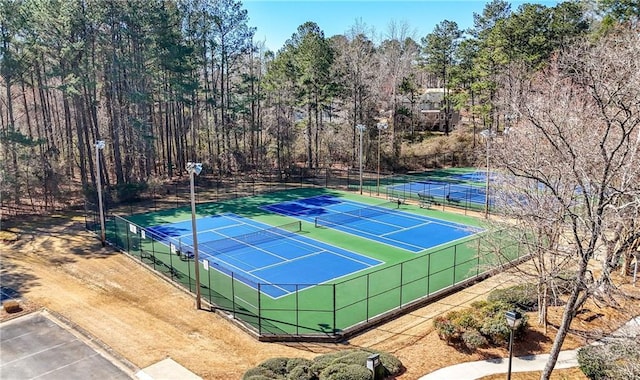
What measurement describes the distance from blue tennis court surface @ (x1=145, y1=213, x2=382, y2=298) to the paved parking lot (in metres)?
6.58

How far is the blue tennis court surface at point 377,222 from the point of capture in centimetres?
2766

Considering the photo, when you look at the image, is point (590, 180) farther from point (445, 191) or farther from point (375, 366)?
point (445, 191)

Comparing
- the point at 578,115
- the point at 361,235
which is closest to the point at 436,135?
the point at 361,235

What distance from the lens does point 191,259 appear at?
927 inches

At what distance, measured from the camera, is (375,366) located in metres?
12.4

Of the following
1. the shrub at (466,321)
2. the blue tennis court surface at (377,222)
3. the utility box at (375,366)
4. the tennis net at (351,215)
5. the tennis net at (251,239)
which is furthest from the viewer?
the tennis net at (351,215)

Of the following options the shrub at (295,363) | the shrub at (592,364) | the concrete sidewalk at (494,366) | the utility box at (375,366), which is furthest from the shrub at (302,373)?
the shrub at (592,364)

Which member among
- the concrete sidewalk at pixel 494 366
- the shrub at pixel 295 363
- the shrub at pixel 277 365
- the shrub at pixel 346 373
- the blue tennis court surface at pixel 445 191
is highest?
the blue tennis court surface at pixel 445 191

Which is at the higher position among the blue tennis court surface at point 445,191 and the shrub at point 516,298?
the blue tennis court surface at point 445,191

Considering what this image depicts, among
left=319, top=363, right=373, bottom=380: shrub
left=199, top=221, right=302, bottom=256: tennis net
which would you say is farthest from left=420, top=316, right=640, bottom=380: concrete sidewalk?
left=199, top=221, right=302, bottom=256: tennis net

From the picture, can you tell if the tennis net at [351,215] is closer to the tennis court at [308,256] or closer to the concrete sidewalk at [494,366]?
the tennis court at [308,256]

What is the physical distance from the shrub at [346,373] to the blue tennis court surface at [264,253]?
304 inches

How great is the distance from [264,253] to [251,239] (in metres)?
2.94

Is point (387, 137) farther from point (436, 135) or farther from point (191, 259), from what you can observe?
point (191, 259)
